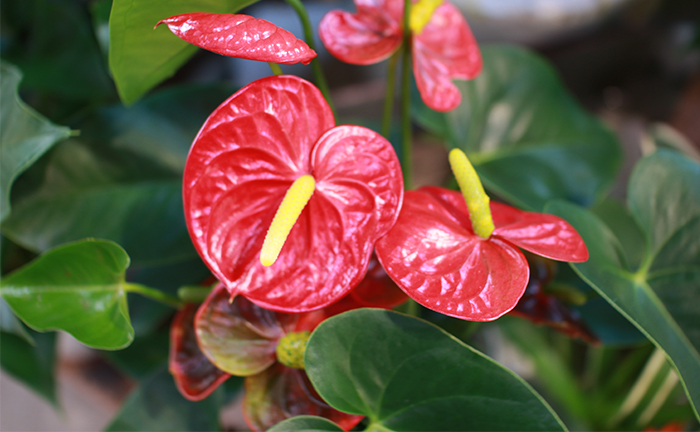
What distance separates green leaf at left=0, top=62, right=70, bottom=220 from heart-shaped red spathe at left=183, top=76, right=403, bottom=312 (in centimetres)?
15

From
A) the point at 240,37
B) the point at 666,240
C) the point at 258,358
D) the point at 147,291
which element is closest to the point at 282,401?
the point at 258,358

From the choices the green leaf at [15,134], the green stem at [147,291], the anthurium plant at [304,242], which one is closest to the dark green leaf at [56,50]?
the anthurium plant at [304,242]

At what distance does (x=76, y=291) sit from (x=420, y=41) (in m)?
0.36

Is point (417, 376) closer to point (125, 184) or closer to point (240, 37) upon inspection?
point (240, 37)

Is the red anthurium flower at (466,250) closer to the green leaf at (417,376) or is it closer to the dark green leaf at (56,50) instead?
the green leaf at (417,376)

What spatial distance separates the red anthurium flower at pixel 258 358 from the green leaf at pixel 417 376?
33 millimetres

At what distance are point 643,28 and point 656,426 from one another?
1.05m

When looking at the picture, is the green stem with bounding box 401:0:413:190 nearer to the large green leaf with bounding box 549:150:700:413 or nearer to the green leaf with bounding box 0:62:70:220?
the large green leaf with bounding box 549:150:700:413

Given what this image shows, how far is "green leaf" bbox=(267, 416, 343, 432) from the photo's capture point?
0.99ft

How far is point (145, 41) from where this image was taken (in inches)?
13.6

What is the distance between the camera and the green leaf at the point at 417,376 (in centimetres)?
30

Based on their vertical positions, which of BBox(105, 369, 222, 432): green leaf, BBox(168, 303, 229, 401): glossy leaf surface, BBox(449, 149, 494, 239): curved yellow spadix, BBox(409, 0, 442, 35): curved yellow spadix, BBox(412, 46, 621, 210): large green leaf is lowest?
BBox(105, 369, 222, 432): green leaf

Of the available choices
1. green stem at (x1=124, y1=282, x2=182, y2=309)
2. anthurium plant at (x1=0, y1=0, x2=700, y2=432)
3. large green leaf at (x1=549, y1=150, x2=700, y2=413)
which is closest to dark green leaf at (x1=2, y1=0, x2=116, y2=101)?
anthurium plant at (x1=0, y1=0, x2=700, y2=432)

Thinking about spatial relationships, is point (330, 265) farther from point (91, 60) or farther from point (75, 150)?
point (91, 60)
